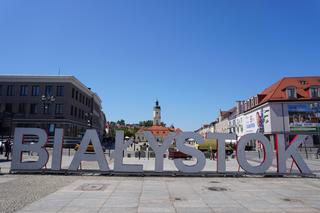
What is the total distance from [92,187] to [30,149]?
6699 mm

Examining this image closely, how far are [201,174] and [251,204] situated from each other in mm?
8356

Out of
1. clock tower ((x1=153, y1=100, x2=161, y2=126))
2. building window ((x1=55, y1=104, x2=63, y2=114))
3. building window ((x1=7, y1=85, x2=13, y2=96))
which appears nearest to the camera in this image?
building window ((x1=7, y1=85, x2=13, y2=96))

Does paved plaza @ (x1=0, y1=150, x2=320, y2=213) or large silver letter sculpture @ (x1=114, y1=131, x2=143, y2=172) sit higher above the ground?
large silver letter sculpture @ (x1=114, y1=131, x2=143, y2=172)

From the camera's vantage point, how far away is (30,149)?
58.0ft

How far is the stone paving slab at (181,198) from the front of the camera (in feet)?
30.3

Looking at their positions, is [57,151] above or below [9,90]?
below

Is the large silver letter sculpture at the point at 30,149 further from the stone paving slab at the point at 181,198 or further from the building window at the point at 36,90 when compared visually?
the building window at the point at 36,90

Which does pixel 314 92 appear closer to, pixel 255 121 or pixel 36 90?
pixel 255 121

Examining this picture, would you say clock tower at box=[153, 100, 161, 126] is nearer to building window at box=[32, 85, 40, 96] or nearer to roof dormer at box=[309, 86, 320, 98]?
building window at box=[32, 85, 40, 96]

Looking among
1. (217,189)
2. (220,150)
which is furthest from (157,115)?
(217,189)

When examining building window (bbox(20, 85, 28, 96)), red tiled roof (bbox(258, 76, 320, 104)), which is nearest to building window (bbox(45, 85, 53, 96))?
building window (bbox(20, 85, 28, 96))

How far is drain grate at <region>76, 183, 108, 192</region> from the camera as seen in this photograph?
1260cm

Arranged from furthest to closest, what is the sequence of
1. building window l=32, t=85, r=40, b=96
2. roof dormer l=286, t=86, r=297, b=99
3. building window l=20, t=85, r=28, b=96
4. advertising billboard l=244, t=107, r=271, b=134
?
building window l=32, t=85, r=40, b=96 < building window l=20, t=85, r=28, b=96 < advertising billboard l=244, t=107, r=271, b=134 < roof dormer l=286, t=86, r=297, b=99

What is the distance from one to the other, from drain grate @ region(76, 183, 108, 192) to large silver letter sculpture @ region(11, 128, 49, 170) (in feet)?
16.8
